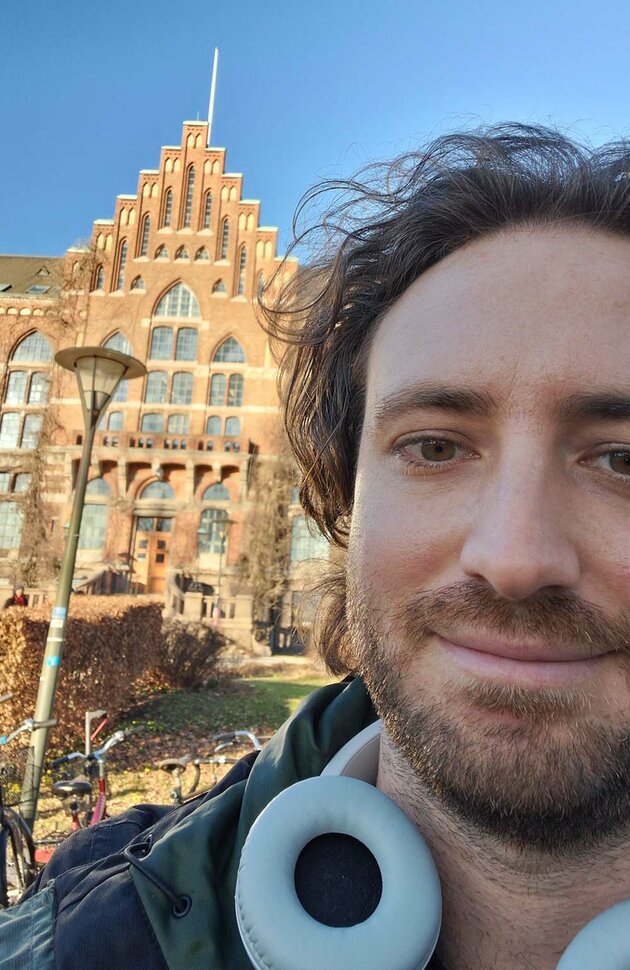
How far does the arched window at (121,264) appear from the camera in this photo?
32156mm

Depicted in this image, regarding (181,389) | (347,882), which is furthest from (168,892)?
(181,389)

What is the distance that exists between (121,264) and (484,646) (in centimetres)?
3481

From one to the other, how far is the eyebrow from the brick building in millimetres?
25640

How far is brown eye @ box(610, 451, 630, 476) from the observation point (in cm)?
113

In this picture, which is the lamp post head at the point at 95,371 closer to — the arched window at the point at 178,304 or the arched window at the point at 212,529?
the arched window at the point at 212,529

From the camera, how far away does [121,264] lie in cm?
3250

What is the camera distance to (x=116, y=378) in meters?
6.29

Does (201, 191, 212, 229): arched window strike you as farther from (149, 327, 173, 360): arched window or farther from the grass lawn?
the grass lawn

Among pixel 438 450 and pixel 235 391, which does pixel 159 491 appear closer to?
pixel 235 391

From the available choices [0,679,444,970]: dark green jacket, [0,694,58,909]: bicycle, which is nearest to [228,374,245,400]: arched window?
[0,694,58,909]: bicycle

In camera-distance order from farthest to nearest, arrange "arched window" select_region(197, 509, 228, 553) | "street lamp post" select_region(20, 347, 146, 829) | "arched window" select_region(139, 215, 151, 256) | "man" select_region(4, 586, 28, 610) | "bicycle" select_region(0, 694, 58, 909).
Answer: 1. "arched window" select_region(139, 215, 151, 256)
2. "arched window" select_region(197, 509, 228, 553)
3. "man" select_region(4, 586, 28, 610)
4. "street lamp post" select_region(20, 347, 146, 829)
5. "bicycle" select_region(0, 694, 58, 909)

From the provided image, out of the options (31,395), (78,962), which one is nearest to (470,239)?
(78,962)

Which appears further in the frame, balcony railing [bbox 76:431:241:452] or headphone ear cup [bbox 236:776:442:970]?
balcony railing [bbox 76:431:241:452]

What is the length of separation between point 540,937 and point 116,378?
5957 millimetres
